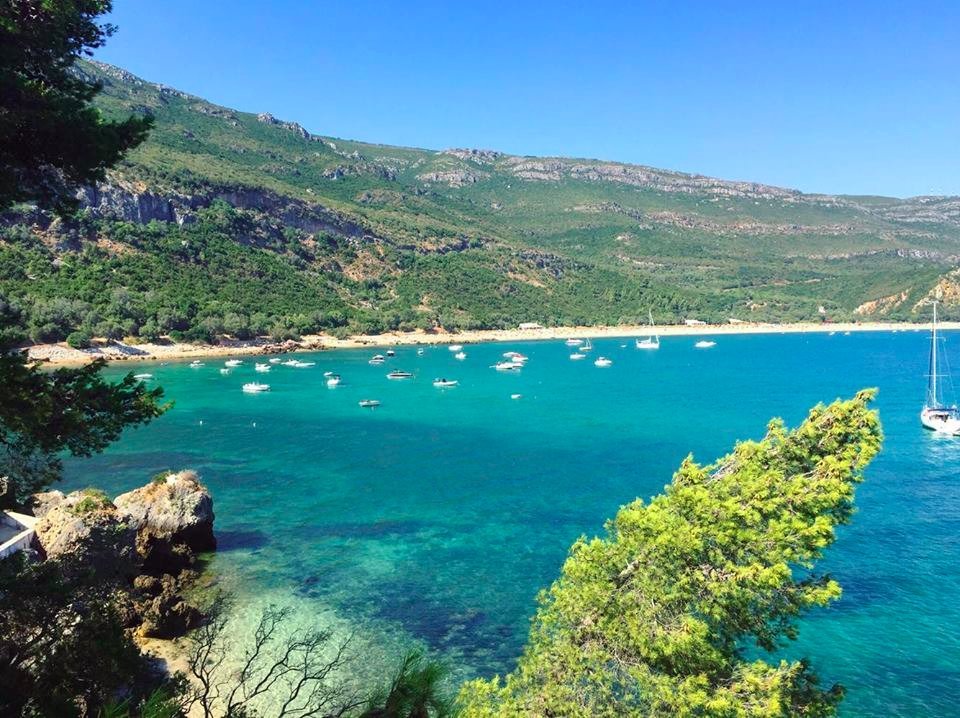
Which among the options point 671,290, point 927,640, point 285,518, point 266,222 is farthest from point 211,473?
point 671,290

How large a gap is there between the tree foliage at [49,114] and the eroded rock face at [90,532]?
24.9ft

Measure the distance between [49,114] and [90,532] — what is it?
49.1 ft

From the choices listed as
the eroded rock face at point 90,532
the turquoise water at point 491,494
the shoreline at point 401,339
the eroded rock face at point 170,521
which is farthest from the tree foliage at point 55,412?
the shoreline at point 401,339

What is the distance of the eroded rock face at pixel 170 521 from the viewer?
2367 centimetres

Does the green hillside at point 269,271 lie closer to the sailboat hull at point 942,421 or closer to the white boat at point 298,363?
the white boat at point 298,363

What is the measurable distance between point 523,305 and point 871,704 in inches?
6078

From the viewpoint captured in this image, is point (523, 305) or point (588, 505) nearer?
point (588, 505)

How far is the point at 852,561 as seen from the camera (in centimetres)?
2477

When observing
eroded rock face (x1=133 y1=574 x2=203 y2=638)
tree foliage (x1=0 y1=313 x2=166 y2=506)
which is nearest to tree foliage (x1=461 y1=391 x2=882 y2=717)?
tree foliage (x1=0 y1=313 x2=166 y2=506)

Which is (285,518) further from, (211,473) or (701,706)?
(701,706)

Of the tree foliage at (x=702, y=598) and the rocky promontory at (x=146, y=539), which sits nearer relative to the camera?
the tree foliage at (x=702, y=598)

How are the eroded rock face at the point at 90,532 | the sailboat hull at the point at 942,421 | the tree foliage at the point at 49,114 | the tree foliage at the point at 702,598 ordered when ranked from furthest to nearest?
the sailboat hull at the point at 942,421 < the eroded rock face at the point at 90,532 < the tree foliage at the point at 702,598 < the tree foliage at the point at 49,114

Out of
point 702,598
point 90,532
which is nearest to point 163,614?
point 90,532

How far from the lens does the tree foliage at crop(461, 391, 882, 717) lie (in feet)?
33.1
